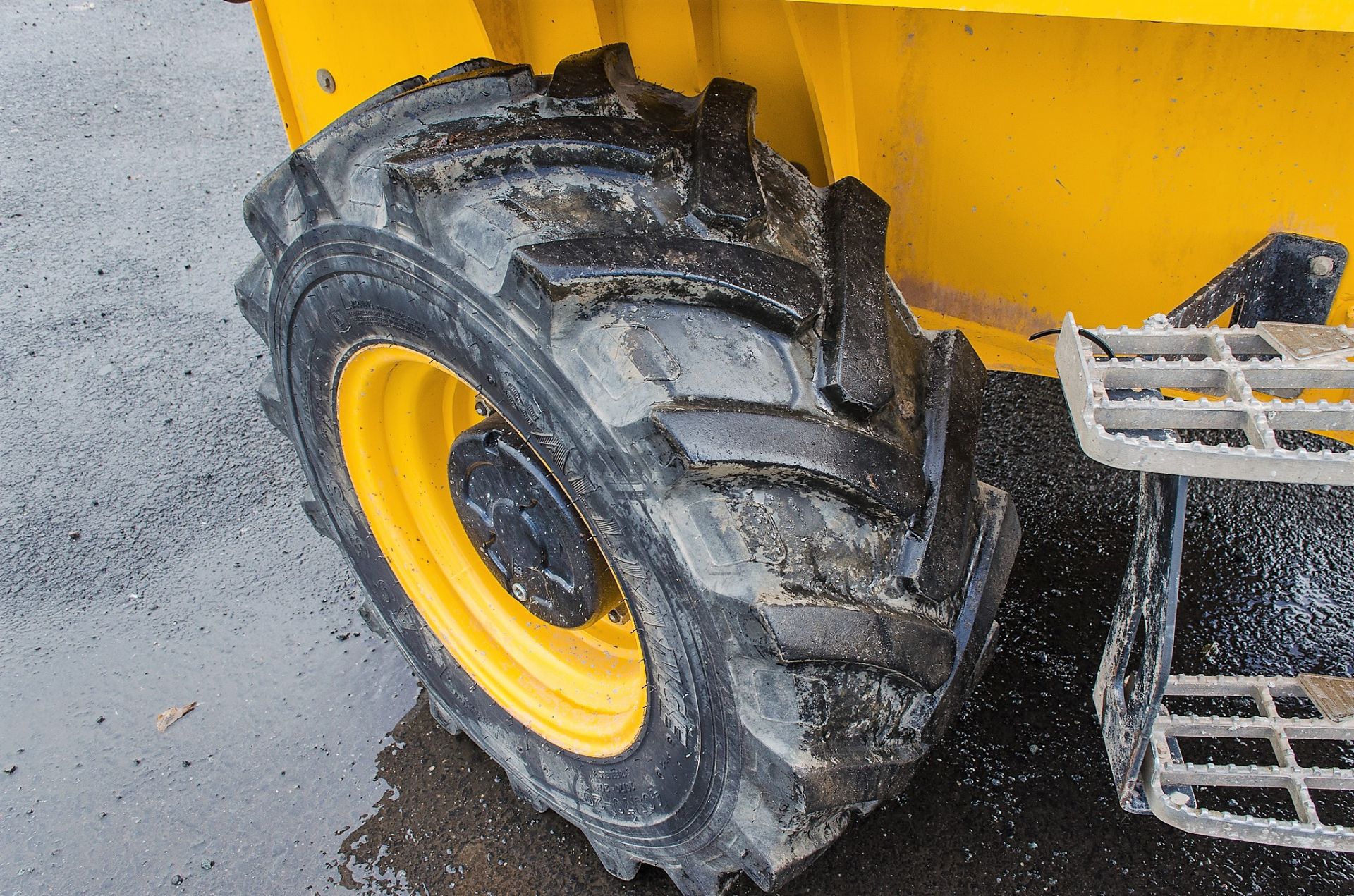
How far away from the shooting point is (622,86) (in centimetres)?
147

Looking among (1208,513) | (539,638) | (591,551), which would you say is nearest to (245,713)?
(539,638)

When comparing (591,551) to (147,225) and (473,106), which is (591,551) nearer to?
(473,106)

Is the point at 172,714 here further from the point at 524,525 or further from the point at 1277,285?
the point at 1277,285

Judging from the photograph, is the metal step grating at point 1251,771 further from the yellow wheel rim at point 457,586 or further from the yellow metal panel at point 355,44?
the yellow metal panel at point 355,44

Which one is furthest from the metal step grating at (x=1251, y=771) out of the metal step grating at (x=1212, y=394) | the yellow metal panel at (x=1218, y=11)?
the yellow metal panel at (x=1218, y=11)

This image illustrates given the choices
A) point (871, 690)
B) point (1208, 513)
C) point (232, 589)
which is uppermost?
point (871, 690)

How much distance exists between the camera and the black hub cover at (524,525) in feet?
4.91

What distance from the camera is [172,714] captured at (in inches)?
83.4

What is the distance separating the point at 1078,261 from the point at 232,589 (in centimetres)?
199

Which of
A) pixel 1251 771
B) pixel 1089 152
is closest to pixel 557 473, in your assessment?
pixel 1089 152

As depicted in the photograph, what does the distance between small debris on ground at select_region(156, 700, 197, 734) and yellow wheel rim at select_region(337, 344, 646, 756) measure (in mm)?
650

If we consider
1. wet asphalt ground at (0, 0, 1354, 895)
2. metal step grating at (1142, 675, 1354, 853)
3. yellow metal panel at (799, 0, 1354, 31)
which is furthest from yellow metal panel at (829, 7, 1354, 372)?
wet asphalt ground at (0, 0, 1354, 895)

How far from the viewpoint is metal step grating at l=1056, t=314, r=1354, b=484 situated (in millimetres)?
1026

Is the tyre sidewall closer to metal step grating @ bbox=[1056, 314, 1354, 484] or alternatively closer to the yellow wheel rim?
the yellow wheel rim
